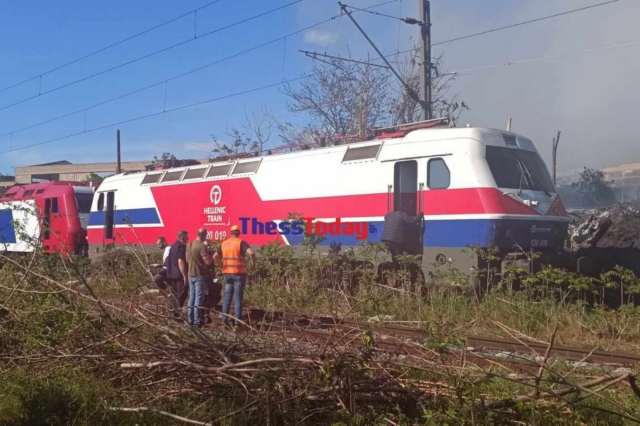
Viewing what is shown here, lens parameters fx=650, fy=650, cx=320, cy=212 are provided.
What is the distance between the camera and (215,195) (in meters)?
16.4

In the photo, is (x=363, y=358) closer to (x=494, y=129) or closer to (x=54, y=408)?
(x=54, y=408)

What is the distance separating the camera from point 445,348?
16.0 feet

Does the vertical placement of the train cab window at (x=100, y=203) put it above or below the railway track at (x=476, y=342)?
above

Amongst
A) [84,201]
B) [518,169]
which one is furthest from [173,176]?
[518,169]

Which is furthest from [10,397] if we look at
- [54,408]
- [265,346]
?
[265,346]

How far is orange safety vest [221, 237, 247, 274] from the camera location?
32.7 ft

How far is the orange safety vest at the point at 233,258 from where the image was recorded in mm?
9961

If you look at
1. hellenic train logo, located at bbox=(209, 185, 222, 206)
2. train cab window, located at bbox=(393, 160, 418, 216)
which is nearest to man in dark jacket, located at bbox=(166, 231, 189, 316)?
train cab window, located at bbox=(393, 160, 418, 216)

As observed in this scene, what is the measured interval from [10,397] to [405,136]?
28.8ft

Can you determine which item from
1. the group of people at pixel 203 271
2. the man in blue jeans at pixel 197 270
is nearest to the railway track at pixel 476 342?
the group of people at pixel 203 271

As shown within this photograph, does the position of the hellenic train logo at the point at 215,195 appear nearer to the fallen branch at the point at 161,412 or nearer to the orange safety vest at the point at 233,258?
the orange safety vest at the point at 233,258

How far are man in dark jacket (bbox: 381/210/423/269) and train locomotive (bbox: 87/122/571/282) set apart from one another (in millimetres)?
209

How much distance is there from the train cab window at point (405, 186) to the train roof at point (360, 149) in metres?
0.48

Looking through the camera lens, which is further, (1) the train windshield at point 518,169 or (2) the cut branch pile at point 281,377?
(1) the train windshield at point 518,169
